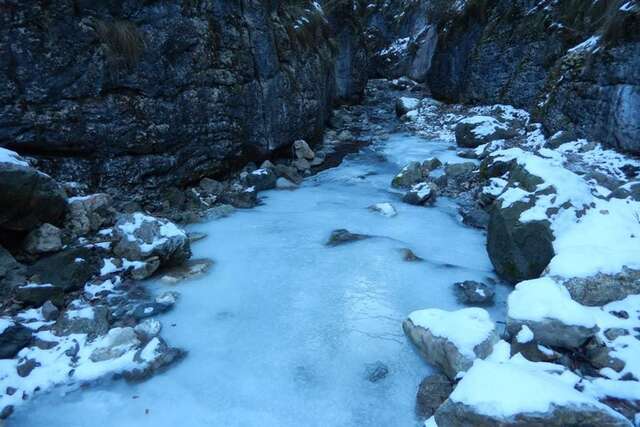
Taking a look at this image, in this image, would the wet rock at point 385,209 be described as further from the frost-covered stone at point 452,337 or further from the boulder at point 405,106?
the boulder at point 405,106

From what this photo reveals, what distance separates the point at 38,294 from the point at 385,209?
23.7 ft

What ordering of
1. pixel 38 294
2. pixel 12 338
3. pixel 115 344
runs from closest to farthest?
pixel 12 338
pixel 115 344
pixel 38 294

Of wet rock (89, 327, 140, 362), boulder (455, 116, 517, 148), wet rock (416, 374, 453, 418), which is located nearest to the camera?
wet rock (416, 374, 453, 418)

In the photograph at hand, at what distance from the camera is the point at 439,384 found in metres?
4.71

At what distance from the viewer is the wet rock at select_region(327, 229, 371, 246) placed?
8617 millimetres

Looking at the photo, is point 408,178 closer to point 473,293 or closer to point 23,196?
point 473,293

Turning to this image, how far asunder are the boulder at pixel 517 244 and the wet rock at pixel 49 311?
22.1 ft

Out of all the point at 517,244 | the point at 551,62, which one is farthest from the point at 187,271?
the point at 551,62

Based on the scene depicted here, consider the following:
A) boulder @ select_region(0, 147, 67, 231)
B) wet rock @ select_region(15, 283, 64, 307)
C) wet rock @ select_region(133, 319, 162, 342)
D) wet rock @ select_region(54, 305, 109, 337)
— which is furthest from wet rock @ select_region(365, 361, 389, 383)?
boulder @ select_region(0, 147, 67, 231)

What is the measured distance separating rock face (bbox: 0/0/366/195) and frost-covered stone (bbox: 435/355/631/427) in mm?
6509

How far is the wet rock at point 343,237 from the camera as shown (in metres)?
8.62

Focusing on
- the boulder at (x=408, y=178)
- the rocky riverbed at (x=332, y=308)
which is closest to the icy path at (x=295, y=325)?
the rocky riverbed at (x=332, y=308)

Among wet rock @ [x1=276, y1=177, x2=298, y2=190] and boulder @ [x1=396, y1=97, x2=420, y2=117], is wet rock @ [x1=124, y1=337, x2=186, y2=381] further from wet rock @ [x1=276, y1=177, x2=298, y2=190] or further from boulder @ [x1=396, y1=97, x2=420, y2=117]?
boulder @ [x1=396, y1=97, x2=420, y2=117]

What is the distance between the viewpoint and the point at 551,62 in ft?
56.3
